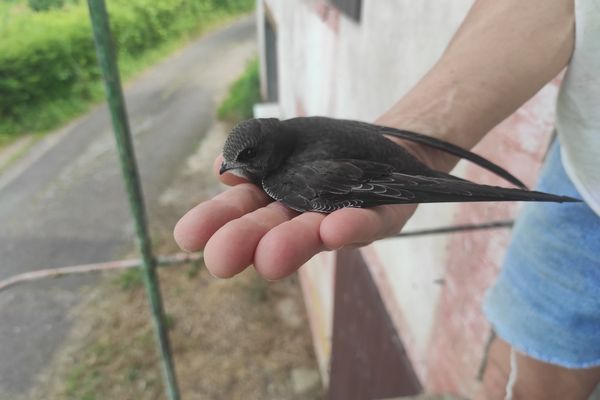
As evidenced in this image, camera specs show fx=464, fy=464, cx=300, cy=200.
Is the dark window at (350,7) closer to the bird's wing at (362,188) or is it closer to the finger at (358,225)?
the bird's wing at (362,188)

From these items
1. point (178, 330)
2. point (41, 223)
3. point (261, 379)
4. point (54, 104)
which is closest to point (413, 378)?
point (261, 379)

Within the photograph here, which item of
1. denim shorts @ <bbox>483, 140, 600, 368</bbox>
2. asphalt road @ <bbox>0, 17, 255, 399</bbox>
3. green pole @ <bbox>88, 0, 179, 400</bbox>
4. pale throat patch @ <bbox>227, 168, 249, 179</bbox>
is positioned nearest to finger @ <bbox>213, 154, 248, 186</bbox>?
pale throat patch @ <bbox>227, 168, 249, 179</bbox>

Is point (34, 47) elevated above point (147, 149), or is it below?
above

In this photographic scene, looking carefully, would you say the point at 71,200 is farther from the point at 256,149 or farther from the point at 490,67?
the point at 490,67

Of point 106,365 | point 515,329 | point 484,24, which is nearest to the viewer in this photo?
point 484,24

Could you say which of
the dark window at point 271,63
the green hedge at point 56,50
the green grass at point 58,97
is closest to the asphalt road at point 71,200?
the green grass at point 58,97

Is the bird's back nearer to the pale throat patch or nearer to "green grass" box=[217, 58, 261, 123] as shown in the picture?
the pale throat patch

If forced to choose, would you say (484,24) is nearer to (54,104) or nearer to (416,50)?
(416,50)

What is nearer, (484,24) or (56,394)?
(484,24)
